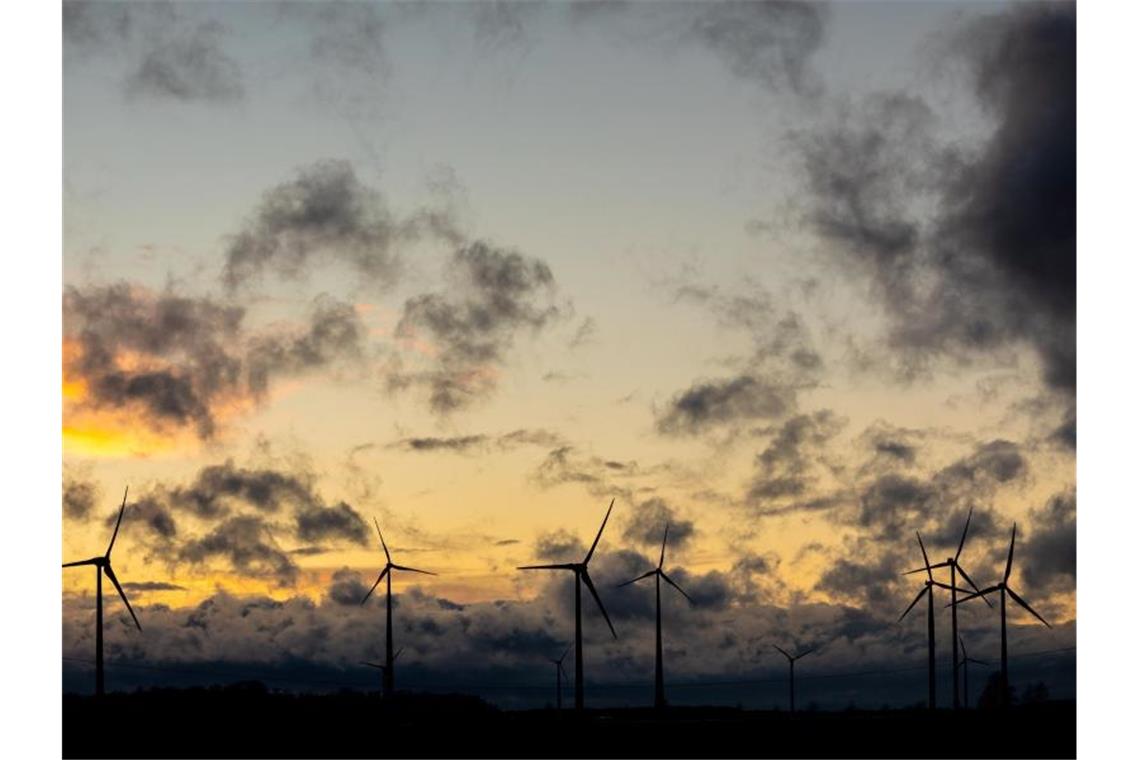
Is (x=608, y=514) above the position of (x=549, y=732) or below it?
above

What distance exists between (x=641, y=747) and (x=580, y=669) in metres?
29.2

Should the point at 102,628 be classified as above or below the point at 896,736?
above

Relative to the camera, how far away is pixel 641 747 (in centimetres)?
16775

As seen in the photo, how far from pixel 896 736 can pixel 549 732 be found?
1615 inches

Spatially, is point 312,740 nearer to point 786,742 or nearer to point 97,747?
point 97,747

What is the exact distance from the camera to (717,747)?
169 metres

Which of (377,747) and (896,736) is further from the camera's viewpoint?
→ (896,736)

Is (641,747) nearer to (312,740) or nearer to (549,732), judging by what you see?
(549,732)

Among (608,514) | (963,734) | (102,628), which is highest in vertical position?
(608,514)
